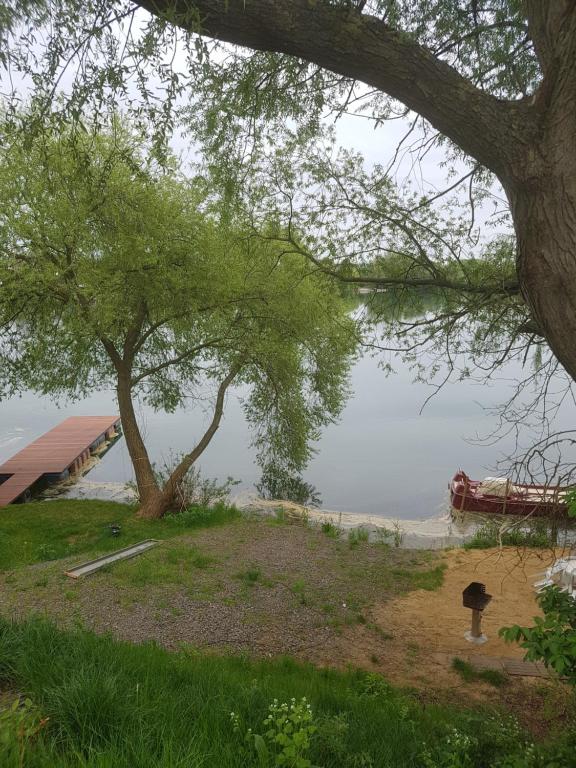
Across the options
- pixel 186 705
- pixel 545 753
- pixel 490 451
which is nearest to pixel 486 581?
pixel 545 753

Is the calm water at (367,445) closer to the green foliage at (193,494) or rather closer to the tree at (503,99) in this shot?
the green foliage at (193,494)

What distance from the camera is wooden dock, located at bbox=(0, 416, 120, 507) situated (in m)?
15.9

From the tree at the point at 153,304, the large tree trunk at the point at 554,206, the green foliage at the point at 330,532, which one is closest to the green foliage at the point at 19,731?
the large tree trunk at the point at 554,206

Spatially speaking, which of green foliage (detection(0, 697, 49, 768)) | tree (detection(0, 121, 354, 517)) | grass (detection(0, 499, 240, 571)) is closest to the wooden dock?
grass (detection(0, 499, 240, 571))

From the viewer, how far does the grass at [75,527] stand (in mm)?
9914

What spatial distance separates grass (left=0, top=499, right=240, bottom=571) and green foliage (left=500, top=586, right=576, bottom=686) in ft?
25.1

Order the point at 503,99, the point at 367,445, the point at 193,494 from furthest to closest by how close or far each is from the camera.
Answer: the point at 367,445 < the point at 193,494 < the point at 503,99

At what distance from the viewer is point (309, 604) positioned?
23.8ft

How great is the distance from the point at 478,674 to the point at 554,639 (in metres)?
3.78

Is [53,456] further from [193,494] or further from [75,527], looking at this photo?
[193,494]

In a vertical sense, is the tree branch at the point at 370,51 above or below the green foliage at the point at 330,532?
above

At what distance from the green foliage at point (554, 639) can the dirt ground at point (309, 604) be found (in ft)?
6.10

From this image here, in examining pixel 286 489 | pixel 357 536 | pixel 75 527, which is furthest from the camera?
pixel 286 489

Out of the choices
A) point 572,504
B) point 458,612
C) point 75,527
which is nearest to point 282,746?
point 572,504
